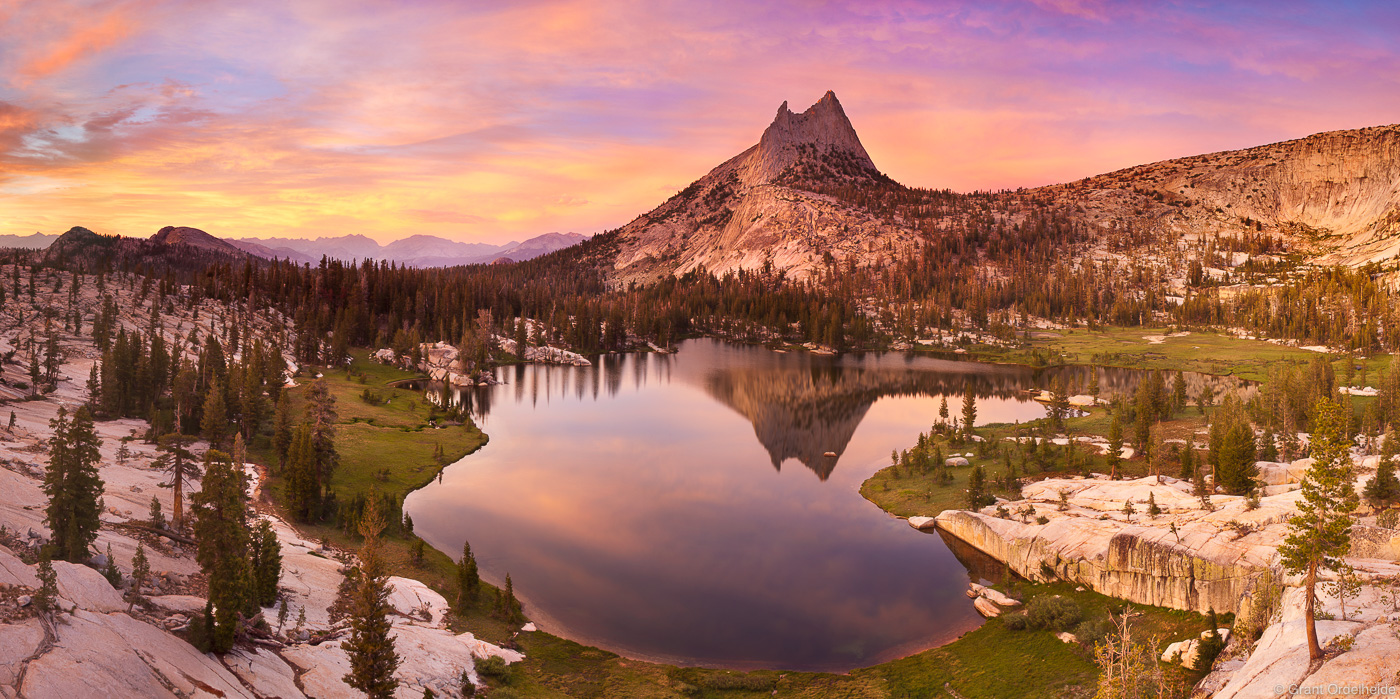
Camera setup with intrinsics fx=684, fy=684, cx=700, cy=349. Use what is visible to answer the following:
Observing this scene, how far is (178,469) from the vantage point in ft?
155

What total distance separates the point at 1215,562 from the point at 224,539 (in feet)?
178

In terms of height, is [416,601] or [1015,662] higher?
[416,601]

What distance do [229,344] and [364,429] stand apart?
222 feet

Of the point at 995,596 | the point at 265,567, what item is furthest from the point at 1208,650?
the point at 265,567

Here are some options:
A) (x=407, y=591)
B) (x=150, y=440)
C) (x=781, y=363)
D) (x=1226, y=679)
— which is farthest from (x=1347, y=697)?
(x=781, y=363)

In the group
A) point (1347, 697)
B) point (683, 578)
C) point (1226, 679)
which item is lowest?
point (683, 578)

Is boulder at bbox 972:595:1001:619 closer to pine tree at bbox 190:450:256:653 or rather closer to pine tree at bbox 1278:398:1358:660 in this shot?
pine tree at bbox 1278:398:1358:660

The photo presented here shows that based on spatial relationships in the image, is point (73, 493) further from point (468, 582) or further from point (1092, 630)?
point (1092, 630)

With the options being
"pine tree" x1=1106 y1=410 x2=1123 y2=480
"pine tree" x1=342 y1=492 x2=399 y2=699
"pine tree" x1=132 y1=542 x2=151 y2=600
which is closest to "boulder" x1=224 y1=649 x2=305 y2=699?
"pine tree" x1=342 y1=492 x2=399 y2=699

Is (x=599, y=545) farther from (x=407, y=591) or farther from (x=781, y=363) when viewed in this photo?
(x=781, y=363)

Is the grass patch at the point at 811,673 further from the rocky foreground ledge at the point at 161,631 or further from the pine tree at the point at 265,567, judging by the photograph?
the pine tree at the point at 265,567

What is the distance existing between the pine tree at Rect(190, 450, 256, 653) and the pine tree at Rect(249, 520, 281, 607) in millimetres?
624

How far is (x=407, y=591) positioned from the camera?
4375 centimetres

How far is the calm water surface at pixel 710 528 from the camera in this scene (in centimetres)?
4450
